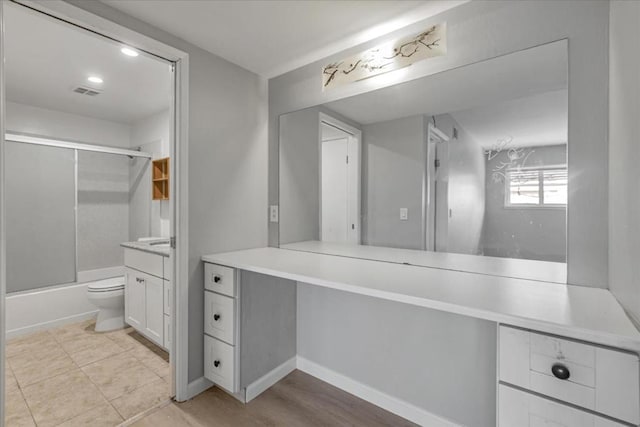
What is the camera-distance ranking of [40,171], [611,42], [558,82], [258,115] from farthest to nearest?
[40,171] < [258,115] < [558,82] < [611,42]

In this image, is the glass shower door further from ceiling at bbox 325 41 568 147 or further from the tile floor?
ceiling at bbox 325 41 568 147

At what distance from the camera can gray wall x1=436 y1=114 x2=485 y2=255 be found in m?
1.50

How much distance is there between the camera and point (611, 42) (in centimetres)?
111

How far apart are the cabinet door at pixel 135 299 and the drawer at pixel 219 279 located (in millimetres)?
1019

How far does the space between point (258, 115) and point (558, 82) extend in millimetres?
1800

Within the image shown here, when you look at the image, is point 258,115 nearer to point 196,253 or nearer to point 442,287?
point 196,253

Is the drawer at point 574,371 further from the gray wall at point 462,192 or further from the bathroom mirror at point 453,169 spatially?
the gray wall at point 462,192

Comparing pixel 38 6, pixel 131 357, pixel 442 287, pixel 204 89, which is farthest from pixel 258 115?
pixel 131 357

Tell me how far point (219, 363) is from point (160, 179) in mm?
2463

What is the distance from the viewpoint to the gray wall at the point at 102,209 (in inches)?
143

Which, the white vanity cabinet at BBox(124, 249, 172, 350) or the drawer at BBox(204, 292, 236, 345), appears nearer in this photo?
the drawer at BBox(204, 292, 236, 345)

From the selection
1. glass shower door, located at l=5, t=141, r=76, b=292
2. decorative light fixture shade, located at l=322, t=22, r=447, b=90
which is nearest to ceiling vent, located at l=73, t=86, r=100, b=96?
glass shower door, located at l=5, t=141, r=76, b=292

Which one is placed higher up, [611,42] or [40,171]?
[611,42]

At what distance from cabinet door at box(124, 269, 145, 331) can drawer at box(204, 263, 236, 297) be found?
102cm
